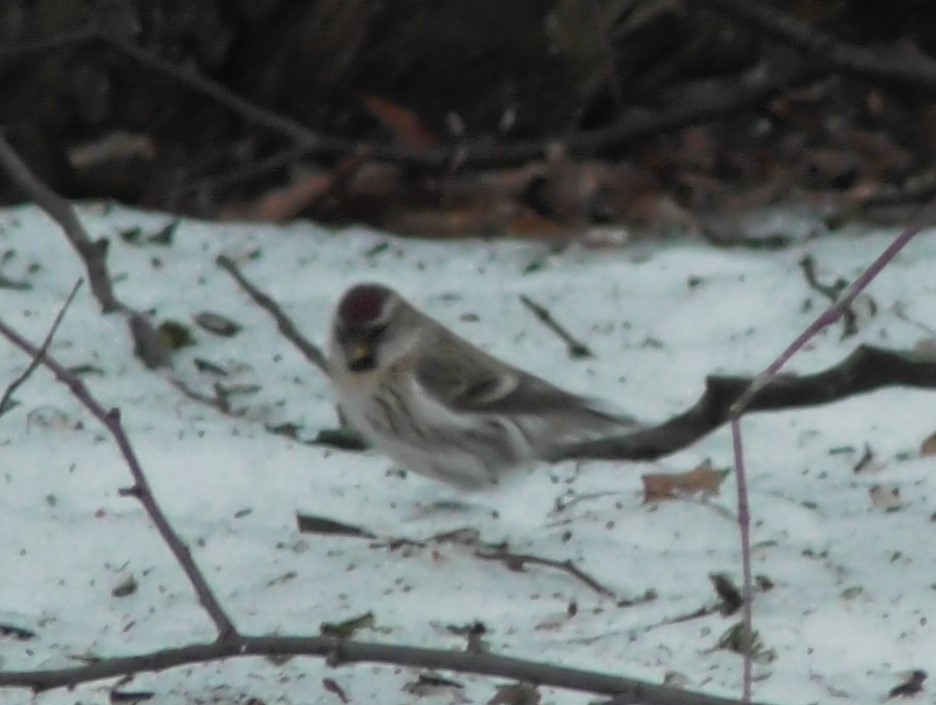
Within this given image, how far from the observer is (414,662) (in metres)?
1.66

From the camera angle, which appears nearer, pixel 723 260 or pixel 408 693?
pixel 408 693

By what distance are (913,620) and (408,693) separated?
66cm

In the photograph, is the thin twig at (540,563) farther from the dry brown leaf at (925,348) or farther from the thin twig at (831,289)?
the thin twig at (831,289)

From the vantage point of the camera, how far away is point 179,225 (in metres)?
4.37

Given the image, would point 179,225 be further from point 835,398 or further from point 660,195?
point 835,398

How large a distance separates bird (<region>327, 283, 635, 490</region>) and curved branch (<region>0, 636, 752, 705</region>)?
1.34 meters

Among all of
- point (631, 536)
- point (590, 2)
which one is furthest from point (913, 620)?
point (590, 2)

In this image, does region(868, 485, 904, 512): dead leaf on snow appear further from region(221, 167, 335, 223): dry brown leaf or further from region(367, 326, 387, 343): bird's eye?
region(221, 167, 335, 223): dry brown leaf

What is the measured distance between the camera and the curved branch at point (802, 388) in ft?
8.14

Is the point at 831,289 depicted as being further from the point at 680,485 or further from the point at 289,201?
the point at 289,201

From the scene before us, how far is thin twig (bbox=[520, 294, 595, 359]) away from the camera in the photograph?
3.71 meters

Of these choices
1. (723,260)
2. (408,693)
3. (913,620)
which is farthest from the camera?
(723,260)

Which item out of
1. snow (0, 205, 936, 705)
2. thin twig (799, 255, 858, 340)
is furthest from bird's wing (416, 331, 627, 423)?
thin twig (799, 255, 858, 340)

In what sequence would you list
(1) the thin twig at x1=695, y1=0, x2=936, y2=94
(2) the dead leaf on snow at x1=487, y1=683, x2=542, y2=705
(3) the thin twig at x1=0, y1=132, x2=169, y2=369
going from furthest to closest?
(1) the thin twig at x1=695, y1=0, x2=936, y2=94 → (3) the thin twig at x1=0, y1=132, x2=169, y2=369 → (2) the dead leaf on snow at x1=487, y1=683, x2=542, y2=705
